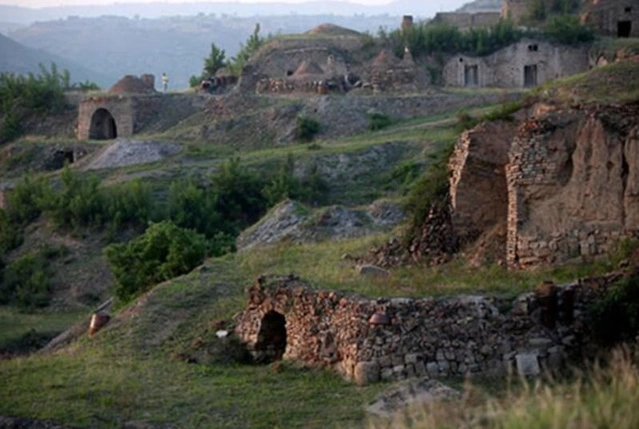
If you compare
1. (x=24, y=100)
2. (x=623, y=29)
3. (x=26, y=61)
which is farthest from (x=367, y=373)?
(x=26, y=61)

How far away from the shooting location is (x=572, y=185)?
1714 cm

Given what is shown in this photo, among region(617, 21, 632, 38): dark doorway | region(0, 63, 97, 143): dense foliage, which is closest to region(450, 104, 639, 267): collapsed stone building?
region(617, 21, 632, 38): dark doorway

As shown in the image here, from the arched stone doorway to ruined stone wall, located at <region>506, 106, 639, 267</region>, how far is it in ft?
120

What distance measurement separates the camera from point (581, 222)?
55.8 ft

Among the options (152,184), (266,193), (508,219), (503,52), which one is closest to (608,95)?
(508,219)

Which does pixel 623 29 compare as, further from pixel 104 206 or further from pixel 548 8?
pixel 104 206

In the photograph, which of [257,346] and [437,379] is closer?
[437,379]

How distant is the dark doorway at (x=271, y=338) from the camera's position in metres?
16.7

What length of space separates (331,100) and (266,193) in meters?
7.84

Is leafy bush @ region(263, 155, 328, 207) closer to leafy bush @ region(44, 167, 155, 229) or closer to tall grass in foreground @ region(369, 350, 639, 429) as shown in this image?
leafy bush @ region(44, 167, 155, 229)

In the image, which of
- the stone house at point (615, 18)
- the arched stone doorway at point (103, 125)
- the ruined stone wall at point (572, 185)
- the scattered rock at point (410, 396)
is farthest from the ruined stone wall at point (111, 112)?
the scattered rock at point (410, 396)

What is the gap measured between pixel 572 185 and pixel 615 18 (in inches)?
1299

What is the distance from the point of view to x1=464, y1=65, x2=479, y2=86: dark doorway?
4969cm

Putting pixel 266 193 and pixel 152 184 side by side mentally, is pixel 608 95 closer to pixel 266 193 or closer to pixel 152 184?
pixel 266 193
